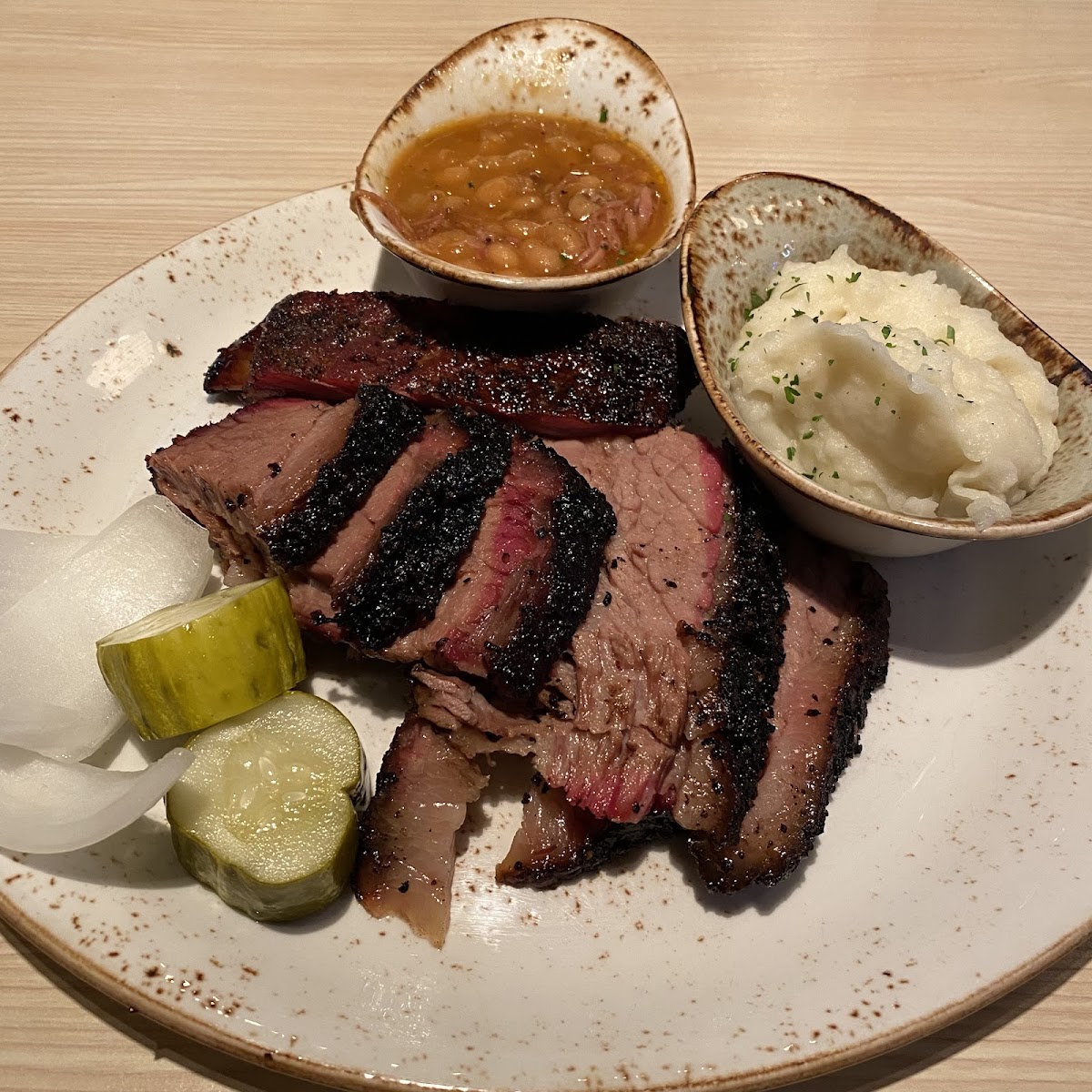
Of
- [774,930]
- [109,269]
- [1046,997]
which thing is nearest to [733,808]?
[774,930]

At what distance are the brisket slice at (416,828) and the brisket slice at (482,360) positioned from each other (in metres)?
1.27

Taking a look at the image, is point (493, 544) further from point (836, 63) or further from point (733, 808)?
point (836, 63)

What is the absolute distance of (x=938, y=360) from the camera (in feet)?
9.66

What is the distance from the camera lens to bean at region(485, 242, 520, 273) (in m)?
3.37

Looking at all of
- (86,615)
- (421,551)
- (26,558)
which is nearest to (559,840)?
(421,551)

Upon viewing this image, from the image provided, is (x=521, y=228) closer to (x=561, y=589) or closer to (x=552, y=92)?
(x=552, y=92)

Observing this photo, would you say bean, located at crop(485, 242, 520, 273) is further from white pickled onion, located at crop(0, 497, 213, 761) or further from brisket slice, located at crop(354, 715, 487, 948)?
brisket slice, located at crop(354, 715, 487, 948)

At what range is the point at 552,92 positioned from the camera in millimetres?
3949

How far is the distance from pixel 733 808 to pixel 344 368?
210cm

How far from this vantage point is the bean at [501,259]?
3365mm

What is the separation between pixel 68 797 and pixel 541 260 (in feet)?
7.99

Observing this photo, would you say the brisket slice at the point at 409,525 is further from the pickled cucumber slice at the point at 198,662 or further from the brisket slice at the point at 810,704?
the brisket slice at the point at 810,704

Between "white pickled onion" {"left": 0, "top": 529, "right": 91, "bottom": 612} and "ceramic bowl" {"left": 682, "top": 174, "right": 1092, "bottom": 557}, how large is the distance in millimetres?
2276

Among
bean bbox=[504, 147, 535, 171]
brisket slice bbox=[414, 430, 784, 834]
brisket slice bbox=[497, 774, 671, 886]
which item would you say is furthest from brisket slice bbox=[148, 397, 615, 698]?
bean bbox=[504, 147, 535, 171]
